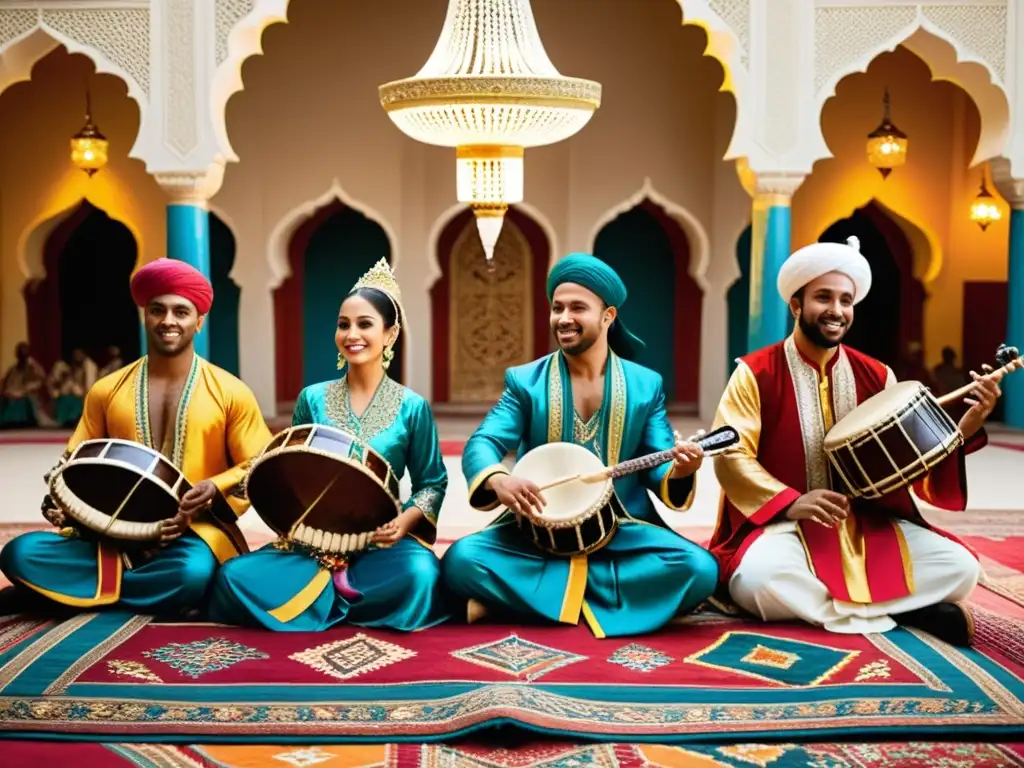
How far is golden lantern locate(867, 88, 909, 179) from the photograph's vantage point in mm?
10641

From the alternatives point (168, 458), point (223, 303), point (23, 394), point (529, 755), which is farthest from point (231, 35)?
point (529, 755)

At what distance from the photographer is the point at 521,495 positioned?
370 cm

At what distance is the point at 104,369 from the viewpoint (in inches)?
474

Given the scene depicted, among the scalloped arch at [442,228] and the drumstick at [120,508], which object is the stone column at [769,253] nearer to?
the scalloped arch at [442,228]

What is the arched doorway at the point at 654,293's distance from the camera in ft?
40.2

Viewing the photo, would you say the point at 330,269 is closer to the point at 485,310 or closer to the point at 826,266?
the point at 485,310

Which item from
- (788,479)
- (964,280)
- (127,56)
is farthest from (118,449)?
(964,280)

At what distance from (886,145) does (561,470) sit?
7.75 metres

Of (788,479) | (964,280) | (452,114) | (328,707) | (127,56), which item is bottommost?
(328,707)

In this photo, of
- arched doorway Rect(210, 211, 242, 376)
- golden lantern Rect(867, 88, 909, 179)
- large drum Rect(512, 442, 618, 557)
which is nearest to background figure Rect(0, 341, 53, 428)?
arched doorway Rect(210, 211, 242, 376)

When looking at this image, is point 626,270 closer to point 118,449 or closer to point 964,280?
point 964,280

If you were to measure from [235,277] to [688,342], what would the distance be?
430 centimetres

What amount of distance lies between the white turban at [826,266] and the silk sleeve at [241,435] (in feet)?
5.70

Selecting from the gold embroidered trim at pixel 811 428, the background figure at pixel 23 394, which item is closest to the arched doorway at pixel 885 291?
the background figure at pixel 23 394
